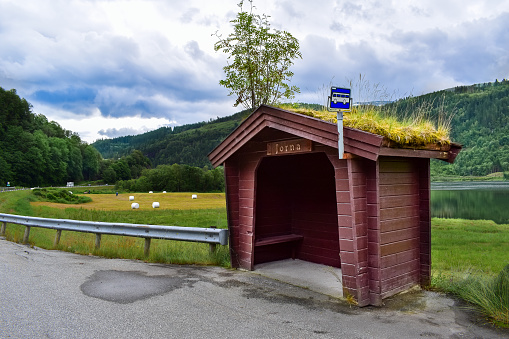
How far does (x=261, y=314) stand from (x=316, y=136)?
268 cm

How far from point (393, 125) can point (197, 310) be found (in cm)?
405

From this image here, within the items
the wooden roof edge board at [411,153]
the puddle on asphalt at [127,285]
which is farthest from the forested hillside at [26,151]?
the wooden roof edge board at [411,153]

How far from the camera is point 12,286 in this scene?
643cm

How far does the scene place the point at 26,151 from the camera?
80.6m

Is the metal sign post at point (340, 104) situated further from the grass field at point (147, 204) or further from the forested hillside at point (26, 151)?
the forested hillside at point (26, 151)

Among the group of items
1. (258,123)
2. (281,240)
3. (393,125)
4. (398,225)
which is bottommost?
(281,240)

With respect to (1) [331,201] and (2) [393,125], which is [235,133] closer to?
(1) [331,201]

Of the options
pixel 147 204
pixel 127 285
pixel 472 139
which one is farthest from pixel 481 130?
pixel 127 285

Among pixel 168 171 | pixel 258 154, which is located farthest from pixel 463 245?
pixel 168 171

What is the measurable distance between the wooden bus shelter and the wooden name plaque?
17mm

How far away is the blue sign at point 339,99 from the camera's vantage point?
5.41 meters

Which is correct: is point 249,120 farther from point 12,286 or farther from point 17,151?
point 17,151

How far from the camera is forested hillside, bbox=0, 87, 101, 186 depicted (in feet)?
253

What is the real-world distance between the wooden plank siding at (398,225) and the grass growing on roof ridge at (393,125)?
0.44 meters
